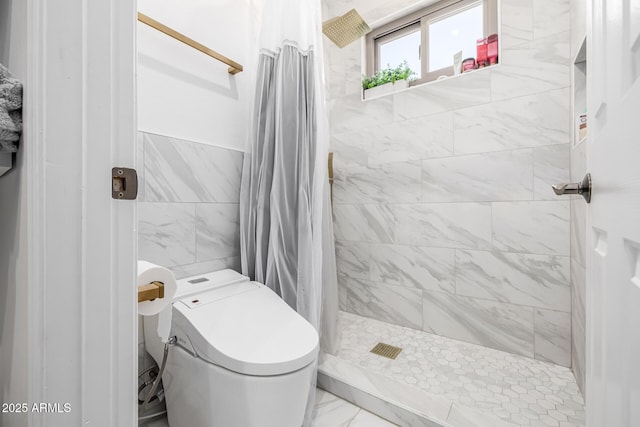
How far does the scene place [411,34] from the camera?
198 cm

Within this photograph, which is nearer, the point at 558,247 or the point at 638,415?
the point at 638,415

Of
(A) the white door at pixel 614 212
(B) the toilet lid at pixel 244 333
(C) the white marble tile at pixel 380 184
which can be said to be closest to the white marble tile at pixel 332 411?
(B) the toilet lid at pixel 244 333

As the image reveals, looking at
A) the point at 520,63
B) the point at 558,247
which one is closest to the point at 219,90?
the point at 520,63

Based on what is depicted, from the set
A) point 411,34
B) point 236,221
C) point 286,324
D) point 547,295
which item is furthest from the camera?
point 411,34

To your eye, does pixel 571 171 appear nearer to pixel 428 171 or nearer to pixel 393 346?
pixel 428 171

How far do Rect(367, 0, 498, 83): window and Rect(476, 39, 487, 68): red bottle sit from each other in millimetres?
67

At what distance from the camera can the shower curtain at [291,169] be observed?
4.43 ft

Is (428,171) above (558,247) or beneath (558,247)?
above

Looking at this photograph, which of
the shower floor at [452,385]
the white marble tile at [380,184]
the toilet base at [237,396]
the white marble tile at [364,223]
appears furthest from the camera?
the white marble tile at [364,223]

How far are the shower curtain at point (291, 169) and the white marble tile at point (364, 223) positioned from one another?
604mm

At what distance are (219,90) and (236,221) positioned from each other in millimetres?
727

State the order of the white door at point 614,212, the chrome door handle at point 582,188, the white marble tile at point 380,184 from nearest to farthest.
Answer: the white door at point 614,212
the chrome door handle at point 582,188
the white marble tile at point 380,184

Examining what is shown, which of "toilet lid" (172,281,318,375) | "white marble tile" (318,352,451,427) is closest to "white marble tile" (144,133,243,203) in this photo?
"toilet lid" (172,281,318,375)

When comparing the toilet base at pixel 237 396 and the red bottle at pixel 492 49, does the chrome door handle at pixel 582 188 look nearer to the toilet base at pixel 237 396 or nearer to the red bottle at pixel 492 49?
the toilet base at pixel 237 396
